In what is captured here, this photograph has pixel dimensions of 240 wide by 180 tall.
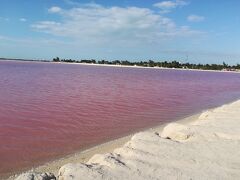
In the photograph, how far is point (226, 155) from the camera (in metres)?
9.20

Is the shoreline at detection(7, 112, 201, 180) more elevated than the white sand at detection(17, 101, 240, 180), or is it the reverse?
the white sand at detection(17, 101, 240, 180)

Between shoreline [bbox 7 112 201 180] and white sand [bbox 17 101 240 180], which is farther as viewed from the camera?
shoreline [bbox 7 112 201 180]

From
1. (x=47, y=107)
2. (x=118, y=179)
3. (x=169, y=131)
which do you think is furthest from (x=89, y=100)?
(x=118, y=179)

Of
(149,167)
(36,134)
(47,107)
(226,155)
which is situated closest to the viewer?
(149,167)

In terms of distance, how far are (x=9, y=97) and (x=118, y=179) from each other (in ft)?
61.3

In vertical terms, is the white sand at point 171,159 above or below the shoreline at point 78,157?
above

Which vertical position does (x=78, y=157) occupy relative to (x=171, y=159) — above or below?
below

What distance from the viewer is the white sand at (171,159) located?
771cm

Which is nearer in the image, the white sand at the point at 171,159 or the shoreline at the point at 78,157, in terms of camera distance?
the white sand at the point at 171,159

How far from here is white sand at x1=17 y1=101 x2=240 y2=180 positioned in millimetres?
7711

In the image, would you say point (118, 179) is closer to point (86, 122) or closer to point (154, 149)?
point (154, 149)

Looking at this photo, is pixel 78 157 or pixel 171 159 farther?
pixel 78 157

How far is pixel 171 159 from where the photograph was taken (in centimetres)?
882

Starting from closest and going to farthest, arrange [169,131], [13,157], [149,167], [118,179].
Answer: [118,179], [149,167], [13,157], [169,131]
